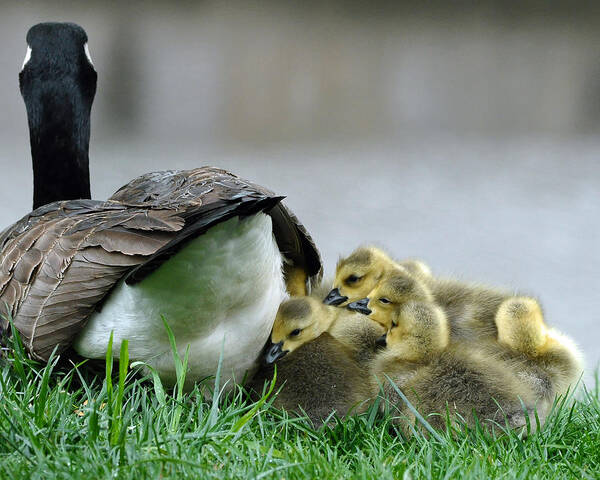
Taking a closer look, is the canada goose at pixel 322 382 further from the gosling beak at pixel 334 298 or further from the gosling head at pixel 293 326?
the gosling beak at pixel 334 298

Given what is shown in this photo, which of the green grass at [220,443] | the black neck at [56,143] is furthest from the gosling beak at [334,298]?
the black neck at [56,143]

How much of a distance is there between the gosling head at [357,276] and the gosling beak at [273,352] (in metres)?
0.22

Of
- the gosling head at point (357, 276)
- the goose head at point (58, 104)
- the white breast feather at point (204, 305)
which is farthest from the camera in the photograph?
the goose head at point (58, 104)

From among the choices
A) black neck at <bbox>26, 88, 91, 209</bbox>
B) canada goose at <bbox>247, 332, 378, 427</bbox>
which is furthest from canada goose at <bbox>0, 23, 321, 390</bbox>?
black neck at <bbox>26, 88, 91, 209</bbox>

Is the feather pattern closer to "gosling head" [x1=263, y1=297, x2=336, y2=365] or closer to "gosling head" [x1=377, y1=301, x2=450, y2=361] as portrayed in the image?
"gosling head" [x1=263, y1=297, x2=336, y2=365]

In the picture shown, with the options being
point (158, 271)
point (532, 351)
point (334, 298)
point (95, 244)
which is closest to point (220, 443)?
point (158, 271)

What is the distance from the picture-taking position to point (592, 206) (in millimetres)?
4586

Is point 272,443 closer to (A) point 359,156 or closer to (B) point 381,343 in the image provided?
(B) point 381,343

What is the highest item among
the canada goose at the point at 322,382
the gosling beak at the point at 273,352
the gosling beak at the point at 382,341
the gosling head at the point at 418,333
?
the gosling head at the point at 418,333

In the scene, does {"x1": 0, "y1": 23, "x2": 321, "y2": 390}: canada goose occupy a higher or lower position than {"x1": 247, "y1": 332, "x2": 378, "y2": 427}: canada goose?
higher

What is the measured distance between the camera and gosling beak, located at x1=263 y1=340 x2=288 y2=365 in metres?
2.36

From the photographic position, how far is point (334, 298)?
2543 millimetres

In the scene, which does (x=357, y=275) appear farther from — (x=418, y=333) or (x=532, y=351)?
(x=532, y=351)

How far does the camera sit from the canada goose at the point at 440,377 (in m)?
2.16
